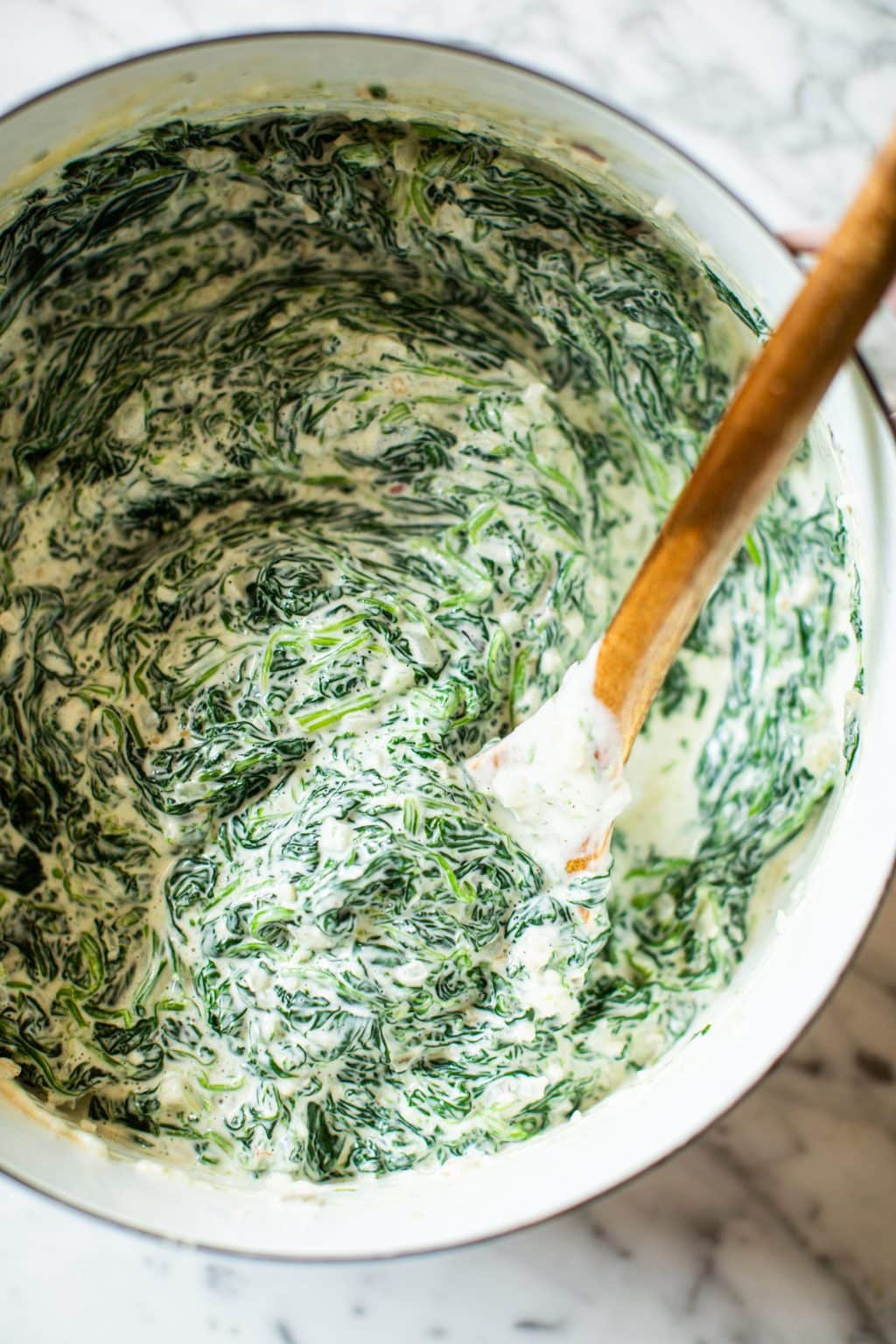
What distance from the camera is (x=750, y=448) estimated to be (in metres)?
1.30

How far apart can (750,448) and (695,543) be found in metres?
0.14

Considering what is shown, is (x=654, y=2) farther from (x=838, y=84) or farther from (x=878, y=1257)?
(x=878, y=1257)

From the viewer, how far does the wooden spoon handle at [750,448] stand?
121 cm

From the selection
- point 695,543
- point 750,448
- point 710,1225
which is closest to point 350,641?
point 695,543

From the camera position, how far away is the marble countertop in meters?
1.73

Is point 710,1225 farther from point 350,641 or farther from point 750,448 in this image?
point 750,448

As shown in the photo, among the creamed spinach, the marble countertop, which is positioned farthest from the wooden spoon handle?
the marble countertop

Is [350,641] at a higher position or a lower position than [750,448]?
lower

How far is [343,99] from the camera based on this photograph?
150 cm

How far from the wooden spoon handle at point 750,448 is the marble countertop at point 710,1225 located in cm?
59

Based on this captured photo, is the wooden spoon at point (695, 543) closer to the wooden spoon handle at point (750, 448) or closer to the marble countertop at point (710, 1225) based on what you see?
the wooden spoon handle at point (750, 448)

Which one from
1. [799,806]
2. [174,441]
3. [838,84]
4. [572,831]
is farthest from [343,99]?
[799,806]

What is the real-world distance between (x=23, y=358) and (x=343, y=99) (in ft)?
2.00

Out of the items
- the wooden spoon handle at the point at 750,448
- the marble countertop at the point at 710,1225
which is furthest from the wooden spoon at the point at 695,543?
the marble countertop at the point at 710,1225
